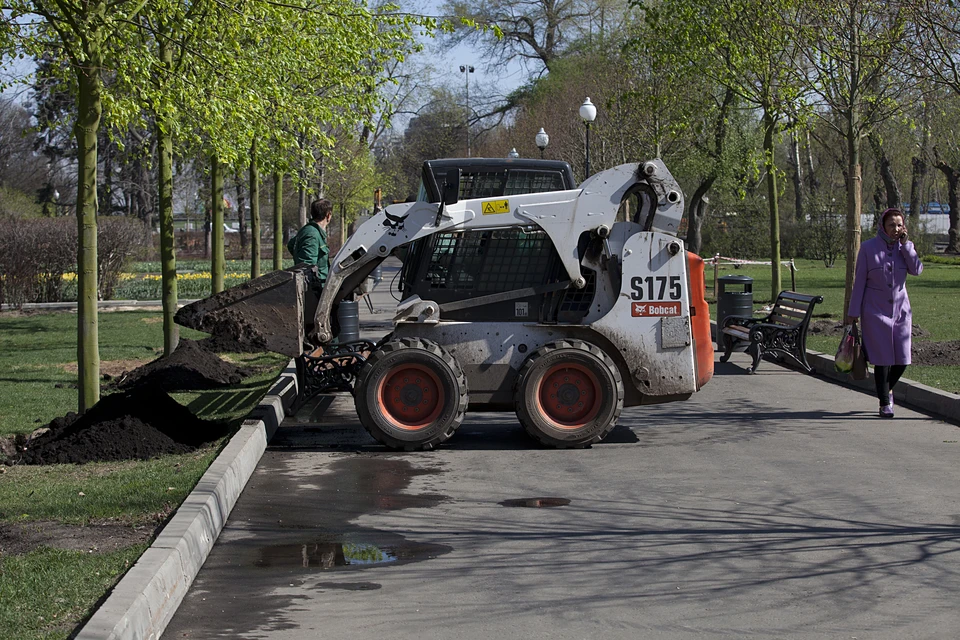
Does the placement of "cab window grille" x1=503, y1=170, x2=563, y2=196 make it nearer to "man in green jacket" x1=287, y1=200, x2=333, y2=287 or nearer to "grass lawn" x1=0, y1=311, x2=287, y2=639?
"man in green jacket" x1=287, y1=200, x2=333, y2=287

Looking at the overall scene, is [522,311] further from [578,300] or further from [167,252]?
[167,252]

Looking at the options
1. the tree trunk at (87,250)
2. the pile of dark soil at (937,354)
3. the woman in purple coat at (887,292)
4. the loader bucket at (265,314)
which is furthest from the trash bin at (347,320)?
the pile of dark soil at (937,354)

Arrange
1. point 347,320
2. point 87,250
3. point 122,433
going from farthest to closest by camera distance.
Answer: point 87,250 → point 347,320 → point 122,433

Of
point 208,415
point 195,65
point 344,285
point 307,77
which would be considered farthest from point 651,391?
point 307,77

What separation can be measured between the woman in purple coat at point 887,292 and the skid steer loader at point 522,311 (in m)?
1.74

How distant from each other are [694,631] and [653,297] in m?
4.88

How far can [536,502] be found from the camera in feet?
Answer: 25.5

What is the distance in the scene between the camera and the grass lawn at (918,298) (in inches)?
519

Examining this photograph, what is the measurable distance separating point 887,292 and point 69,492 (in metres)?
7.29

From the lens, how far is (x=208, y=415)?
11.6 meters

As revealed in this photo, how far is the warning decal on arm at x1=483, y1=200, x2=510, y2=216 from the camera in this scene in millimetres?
9891

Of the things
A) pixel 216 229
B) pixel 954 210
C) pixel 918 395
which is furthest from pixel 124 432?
pixel 954 210

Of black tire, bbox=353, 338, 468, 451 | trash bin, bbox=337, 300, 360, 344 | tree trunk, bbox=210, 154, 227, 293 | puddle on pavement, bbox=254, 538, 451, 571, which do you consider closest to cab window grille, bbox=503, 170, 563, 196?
trash bin, bbox=337, 300, 360, 344

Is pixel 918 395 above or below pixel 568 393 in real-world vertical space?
below
